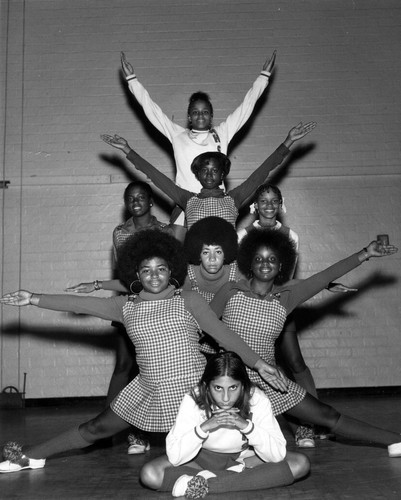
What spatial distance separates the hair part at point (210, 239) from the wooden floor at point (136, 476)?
1.16 m

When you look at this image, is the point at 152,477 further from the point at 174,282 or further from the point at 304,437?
the point at 304,437

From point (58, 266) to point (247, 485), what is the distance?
389 cm

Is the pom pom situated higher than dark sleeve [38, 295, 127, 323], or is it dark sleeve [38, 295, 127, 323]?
dark sleeve [38, 295, 127, 323]

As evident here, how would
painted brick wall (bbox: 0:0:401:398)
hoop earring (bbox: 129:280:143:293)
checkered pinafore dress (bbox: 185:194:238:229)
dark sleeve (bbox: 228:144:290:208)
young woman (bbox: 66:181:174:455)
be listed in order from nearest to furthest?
hoop earring (bbox: 129:280:143:293) → young woman (bbox: 66:181:174:455) → checkered pinafore dress (bbox: 185:194:238:229) → dark sleeve (bbox: 228:144:290:208) → painted brick wall (bbox: 0:0:401:398)

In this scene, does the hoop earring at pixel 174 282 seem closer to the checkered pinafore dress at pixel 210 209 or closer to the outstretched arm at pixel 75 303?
the outstretched arm at pixel 75 303

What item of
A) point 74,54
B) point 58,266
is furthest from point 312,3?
point 58,266

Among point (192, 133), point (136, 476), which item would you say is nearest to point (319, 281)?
point (136, 476)

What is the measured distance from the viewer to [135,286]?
4.32 m

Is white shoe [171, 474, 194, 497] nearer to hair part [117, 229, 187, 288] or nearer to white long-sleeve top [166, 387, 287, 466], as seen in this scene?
white long-sleeve top [166, 387, 287, 466]

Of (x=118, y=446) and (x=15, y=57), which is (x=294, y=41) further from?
(x=118, y=446)

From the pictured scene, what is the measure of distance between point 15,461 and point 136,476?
611 millimetres

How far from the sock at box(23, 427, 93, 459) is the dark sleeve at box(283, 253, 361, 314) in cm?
127

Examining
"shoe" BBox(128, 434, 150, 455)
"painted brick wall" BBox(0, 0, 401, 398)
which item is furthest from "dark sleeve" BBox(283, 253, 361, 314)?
"painted brick wall" BBox(0, 0, 401, 398)

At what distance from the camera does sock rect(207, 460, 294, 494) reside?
3562mm
